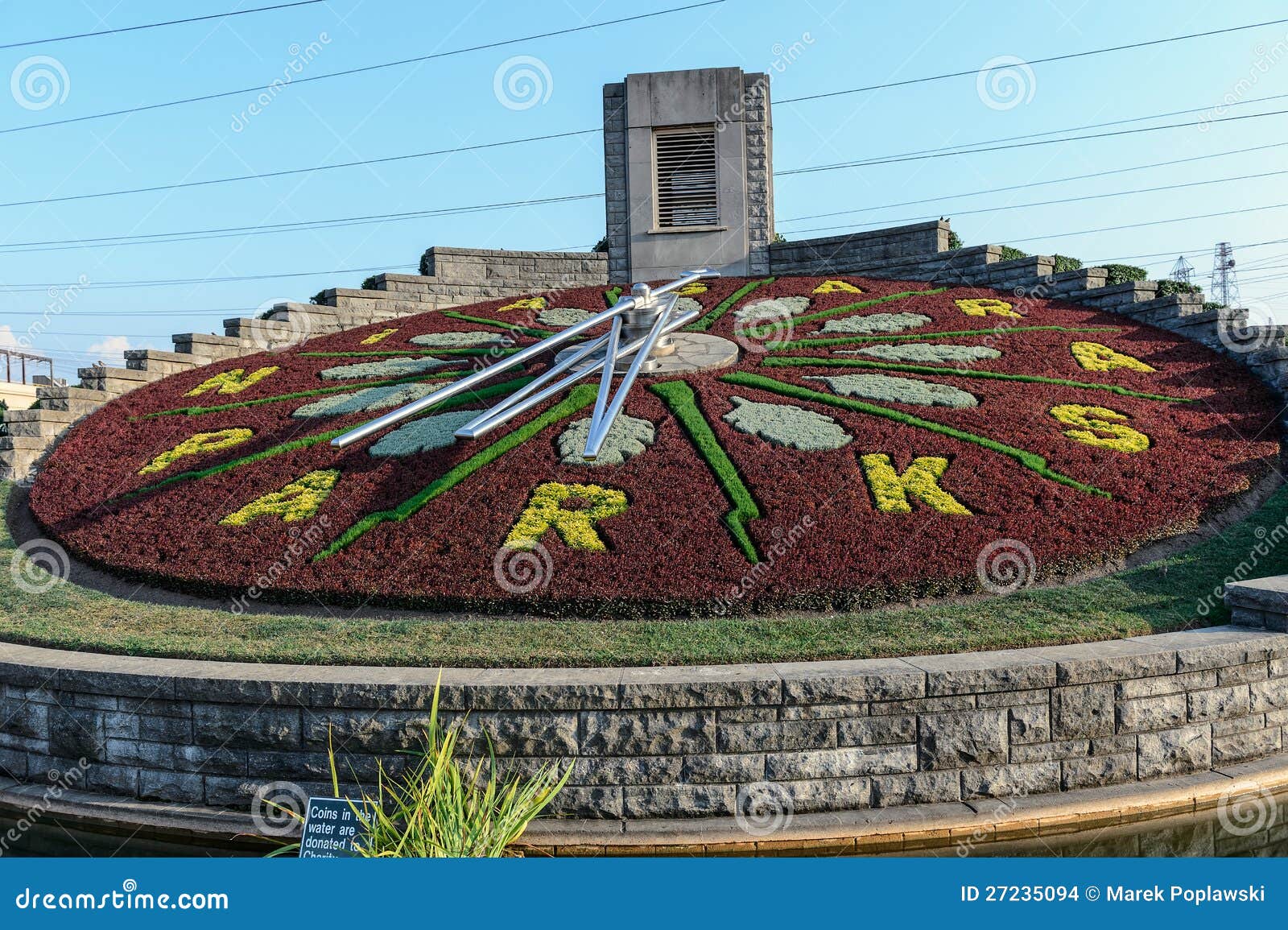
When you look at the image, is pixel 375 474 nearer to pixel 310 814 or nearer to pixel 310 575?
pixel 310 575

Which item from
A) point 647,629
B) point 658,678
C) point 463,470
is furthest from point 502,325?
point 658,678

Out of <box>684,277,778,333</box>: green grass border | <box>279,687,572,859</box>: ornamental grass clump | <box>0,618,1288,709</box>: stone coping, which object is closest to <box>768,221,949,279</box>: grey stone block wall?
<box>684,277,778,333</box>: green grass border

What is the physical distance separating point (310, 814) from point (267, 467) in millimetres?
6454

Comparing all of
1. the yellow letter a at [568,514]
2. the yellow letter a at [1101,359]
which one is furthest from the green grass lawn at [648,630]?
the yellow letter a at [1101,359]

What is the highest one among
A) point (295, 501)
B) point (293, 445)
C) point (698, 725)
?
point (293, 445)

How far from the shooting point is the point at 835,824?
5375mm

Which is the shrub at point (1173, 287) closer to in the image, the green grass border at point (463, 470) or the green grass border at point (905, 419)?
the green grass border at point (905, 419)

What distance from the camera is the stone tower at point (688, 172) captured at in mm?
17750

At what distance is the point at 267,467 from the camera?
33.8 feet

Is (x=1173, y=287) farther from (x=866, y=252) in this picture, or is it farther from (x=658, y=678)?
(x=658, y=678)

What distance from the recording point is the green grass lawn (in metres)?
6.26

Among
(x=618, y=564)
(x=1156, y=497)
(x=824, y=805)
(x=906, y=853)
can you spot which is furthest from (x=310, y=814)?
(x=1156, y=497)

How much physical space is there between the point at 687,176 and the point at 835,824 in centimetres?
1478

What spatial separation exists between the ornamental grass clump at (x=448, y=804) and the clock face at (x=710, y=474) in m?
2.15
